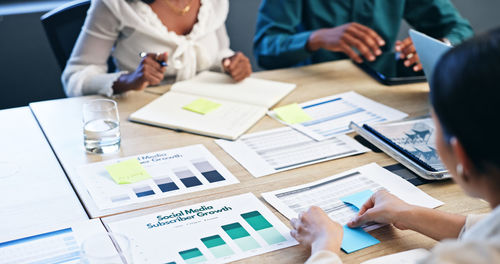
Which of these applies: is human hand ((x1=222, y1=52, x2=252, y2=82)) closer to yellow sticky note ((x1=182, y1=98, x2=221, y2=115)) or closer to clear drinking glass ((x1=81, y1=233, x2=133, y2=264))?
yellow sticky note ((x1=182, y1=98, x2=221, y2=115))

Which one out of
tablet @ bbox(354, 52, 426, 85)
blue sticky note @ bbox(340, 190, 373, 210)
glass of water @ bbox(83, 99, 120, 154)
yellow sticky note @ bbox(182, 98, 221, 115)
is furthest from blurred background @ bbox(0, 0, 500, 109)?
blue sticky note @ bbox(340, 190, 373, 210)

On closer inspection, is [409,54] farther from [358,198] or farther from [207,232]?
[207,232]

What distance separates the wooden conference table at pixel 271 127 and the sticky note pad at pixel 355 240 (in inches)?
0.5

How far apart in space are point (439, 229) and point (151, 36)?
1.28 m

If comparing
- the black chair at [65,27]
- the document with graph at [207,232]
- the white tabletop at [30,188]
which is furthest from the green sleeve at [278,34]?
the document with graph at [207,232]

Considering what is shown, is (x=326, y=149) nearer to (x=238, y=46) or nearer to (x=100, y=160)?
(x=100, y=160)

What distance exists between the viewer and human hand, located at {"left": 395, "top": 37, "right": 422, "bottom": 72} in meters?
2.12

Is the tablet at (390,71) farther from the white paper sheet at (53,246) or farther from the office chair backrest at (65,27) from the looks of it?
the white paper sheet at (53,246)

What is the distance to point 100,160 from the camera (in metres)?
1.51

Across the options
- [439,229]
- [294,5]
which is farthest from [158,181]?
[294,5]

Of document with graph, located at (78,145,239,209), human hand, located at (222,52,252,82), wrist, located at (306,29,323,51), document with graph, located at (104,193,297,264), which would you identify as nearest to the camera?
document with graph, located at (104,193,297,264)

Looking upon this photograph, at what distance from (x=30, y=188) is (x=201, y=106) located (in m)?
0.63

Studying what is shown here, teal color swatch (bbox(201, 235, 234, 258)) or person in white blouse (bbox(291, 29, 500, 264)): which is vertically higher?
person in white blouse (bbox(291, 29, 500, 264))

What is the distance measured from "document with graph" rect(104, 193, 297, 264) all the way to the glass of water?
1.16ft
